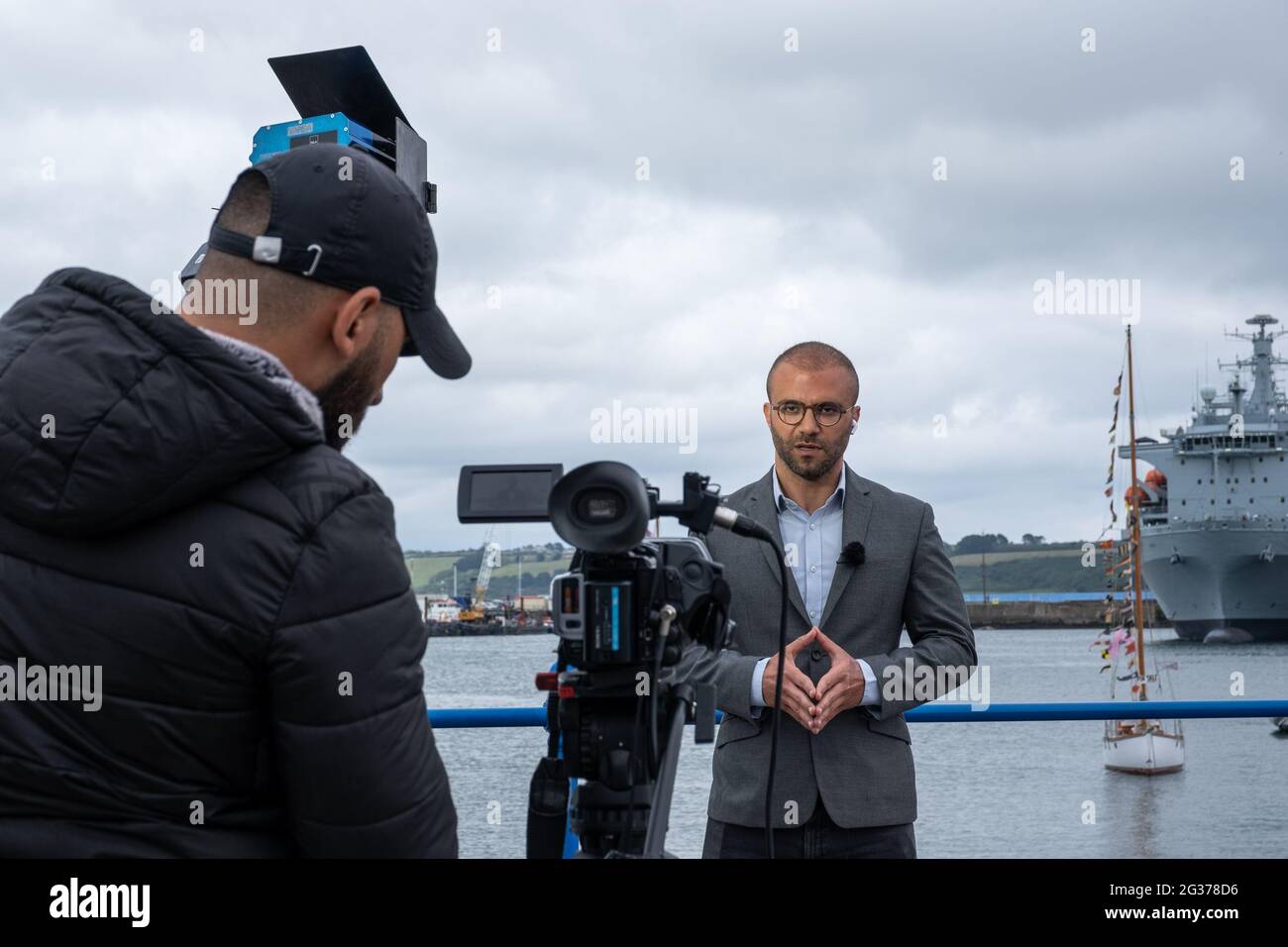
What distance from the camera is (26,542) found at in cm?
138

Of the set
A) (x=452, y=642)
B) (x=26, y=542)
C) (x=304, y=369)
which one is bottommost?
(x=452, y=642)

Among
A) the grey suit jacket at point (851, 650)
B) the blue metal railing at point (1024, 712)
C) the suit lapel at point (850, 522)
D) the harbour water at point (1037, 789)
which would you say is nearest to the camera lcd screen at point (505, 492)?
the grey suit jacket at point (851, 650)

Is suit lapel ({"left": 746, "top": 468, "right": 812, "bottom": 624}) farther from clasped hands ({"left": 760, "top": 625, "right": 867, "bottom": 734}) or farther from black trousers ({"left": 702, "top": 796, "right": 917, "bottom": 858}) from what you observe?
black trousers ({"left": 702, "top": 796, "right": 917, "bottom": 858})

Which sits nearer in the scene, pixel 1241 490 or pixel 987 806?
pixel 987 806

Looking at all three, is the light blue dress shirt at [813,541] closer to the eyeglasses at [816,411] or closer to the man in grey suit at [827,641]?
the man in grey suit at [827,641]

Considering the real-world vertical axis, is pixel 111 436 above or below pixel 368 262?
below

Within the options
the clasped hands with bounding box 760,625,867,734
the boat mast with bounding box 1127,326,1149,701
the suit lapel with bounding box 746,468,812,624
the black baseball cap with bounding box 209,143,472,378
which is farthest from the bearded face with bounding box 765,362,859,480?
the boat mast with bounding box 1127,326,1149,701

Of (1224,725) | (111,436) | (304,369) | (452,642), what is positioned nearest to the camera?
Answer: (111,436)

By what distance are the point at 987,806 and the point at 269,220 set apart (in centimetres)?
3020

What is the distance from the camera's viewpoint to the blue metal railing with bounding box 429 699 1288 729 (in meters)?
3.42

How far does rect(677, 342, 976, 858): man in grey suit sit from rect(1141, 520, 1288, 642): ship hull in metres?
61.7
